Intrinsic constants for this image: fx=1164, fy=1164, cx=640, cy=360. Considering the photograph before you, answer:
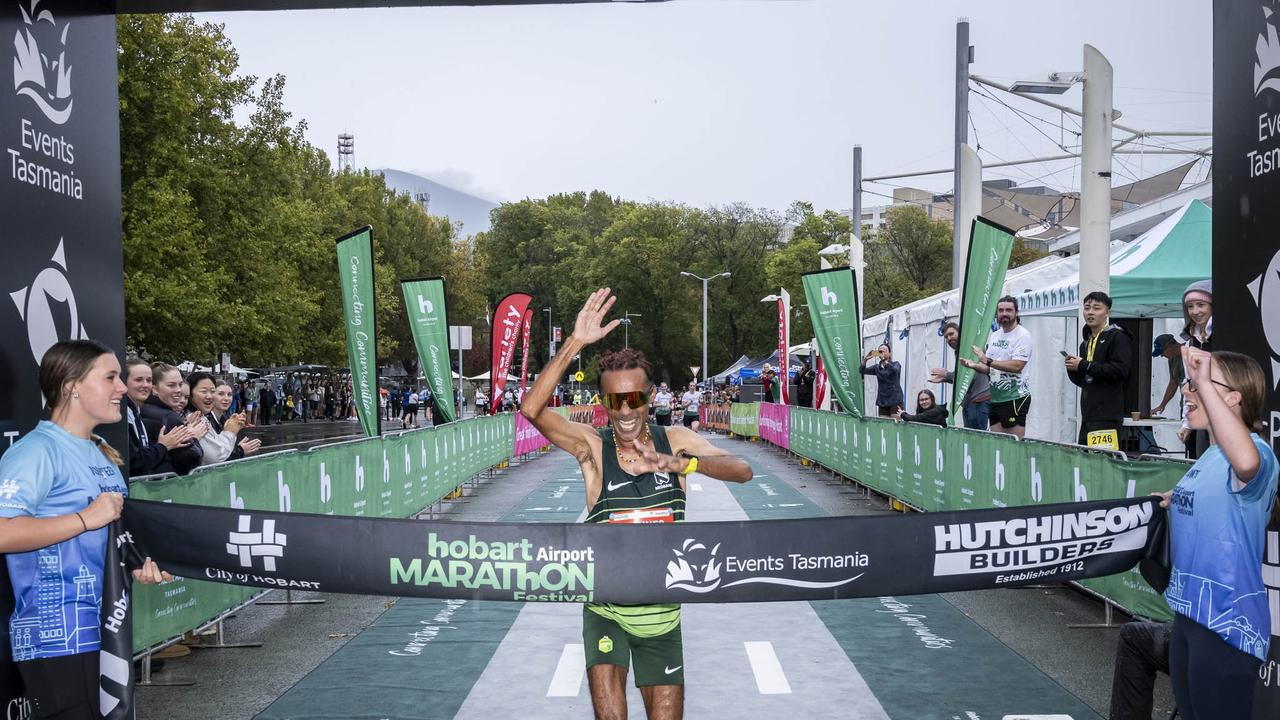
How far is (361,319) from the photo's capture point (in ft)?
44.5

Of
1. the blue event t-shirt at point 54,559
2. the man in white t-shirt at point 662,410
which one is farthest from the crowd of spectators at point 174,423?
the man in white t-shirt at point 662,410

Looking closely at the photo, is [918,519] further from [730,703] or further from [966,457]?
[966,457]

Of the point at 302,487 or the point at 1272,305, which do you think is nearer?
the point at 1272,305

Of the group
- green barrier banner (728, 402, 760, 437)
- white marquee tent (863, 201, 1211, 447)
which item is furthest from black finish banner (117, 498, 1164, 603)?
green barrier banner (728, 402, 760, 437)

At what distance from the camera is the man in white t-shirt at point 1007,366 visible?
11398mm

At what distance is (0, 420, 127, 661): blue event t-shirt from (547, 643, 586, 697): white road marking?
301 cm

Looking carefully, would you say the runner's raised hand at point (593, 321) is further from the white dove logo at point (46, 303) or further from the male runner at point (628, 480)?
the white dove logo at point (46, 303)

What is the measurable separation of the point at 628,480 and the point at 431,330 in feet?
45.3

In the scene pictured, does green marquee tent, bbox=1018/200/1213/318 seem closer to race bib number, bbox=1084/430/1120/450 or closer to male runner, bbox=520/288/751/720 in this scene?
race bib number, bbox=1084/430/1120/450

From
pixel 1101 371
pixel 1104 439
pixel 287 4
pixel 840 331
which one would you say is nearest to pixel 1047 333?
pixel 840 331

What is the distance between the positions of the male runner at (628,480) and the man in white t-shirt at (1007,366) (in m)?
7.00

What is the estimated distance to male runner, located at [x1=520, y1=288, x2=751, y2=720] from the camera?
4.36 meters

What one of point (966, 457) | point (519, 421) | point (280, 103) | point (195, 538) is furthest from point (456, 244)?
point (195, 538)

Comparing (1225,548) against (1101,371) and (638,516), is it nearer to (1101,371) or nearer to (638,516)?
(638,516)
